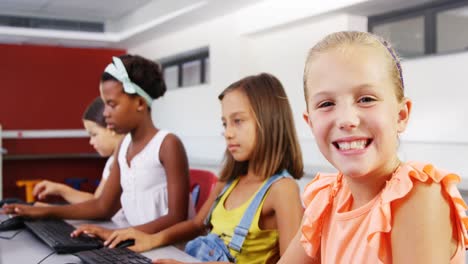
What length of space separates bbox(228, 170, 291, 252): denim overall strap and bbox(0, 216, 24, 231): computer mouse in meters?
0.78

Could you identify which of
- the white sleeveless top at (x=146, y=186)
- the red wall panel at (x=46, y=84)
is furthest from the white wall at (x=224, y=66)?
the white sleeveless top at (x=146, y=186)

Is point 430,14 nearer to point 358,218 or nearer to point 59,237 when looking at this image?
point 59,237

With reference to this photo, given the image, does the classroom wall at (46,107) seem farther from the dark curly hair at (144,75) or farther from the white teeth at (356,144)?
the white teeth at (356,144)

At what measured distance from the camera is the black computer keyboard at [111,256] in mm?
1257

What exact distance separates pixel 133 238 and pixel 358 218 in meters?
0.80

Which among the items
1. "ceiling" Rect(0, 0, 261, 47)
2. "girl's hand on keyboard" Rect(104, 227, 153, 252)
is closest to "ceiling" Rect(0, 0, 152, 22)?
"ceiling" Rect(0, 0, 261, 47)

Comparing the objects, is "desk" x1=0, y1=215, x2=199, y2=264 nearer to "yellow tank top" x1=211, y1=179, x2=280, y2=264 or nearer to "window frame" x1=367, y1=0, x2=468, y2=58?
"yellow tank top" x1=211, y1=179, x2=280, y2=264

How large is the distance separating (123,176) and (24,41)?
4.92 meters

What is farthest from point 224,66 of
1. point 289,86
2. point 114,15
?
point 114,15

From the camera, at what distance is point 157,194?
1.95 m

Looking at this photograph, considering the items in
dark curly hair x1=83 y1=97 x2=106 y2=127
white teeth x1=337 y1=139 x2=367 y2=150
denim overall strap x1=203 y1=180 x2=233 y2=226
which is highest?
dark curly hair x1=83 y1=97 x2=106 y2=127

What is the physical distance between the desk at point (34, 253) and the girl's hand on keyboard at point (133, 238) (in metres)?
0.02

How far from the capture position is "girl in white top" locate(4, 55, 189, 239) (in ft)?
Answer: 5.97

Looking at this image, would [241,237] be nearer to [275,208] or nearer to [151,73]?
[275,208]
